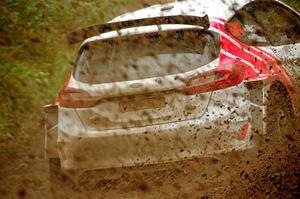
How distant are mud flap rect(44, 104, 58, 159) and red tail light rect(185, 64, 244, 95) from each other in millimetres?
1474

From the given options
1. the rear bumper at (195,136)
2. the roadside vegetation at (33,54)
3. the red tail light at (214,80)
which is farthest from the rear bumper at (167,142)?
the roadside vegetation at (33,54)

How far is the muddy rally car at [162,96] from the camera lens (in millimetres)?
4766

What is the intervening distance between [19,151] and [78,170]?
3749mm

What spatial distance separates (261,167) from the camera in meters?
4.96

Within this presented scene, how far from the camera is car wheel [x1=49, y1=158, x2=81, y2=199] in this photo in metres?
5.41

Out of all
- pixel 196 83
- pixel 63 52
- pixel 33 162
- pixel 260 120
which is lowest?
pixel 63 52

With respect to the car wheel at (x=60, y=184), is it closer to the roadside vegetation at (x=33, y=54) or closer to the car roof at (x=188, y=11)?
the car roof at (x=188, y=11)

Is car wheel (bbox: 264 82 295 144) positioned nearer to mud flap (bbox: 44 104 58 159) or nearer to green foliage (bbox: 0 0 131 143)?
mud flap (bbox: 44 104 58 159)

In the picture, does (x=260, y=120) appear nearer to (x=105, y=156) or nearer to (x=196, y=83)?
(x=196, y=83)

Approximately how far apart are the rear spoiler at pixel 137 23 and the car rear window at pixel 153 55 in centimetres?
10

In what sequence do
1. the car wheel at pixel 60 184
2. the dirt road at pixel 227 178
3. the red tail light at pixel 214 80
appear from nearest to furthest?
the red tail light at pixel 214 80, the dirt road at pixel 227 178, the car wheel at pixel 60 184

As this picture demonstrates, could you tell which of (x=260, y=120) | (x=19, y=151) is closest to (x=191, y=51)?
(x=260, y=120)

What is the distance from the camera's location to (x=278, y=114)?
5211mm

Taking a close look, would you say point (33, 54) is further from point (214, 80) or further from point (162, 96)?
point (214, 80)
